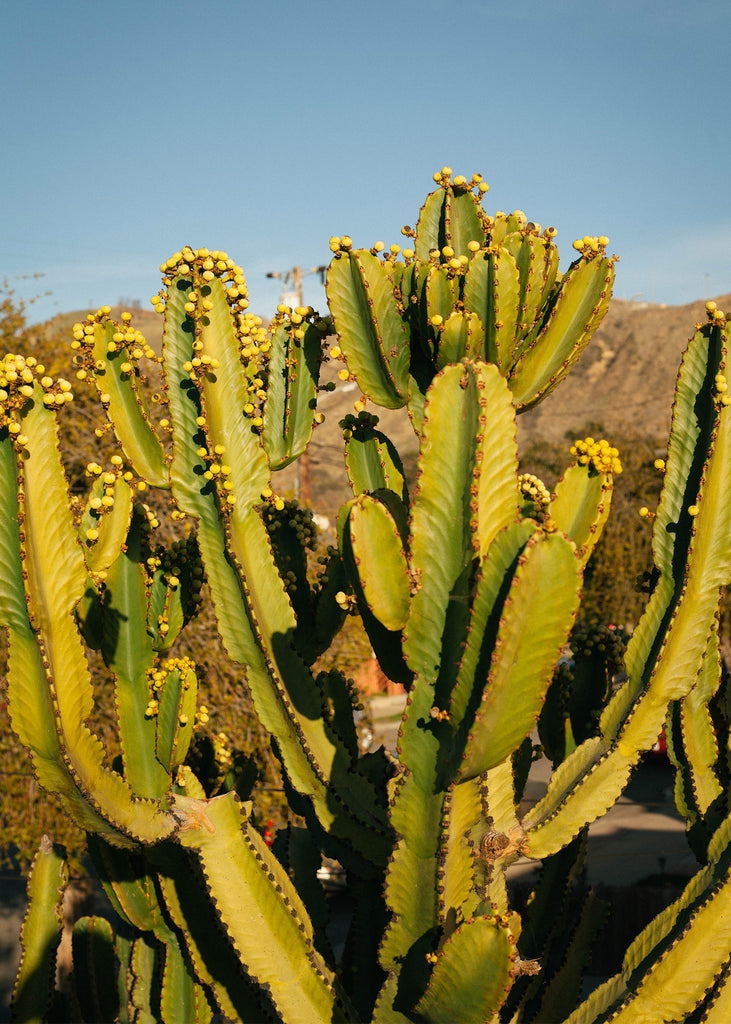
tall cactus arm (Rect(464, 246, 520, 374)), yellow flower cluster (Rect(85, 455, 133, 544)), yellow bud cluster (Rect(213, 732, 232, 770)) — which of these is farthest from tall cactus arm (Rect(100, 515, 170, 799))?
tall cactus arm (Rect(464, 246, 520, 374))

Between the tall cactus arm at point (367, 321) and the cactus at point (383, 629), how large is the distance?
0.04 feet

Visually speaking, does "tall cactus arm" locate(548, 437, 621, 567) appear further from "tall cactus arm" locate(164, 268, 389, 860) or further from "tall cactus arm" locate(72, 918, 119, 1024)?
"tall cactus arm" locate(72, 918, 119, 1024)

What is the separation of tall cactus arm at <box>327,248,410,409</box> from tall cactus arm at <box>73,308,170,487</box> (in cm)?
78

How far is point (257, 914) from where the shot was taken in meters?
2.92

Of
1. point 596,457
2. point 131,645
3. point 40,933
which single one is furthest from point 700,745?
point 40,933

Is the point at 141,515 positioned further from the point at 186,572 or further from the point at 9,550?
the point at 9,550

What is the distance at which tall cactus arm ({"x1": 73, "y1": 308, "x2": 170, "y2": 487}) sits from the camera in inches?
129

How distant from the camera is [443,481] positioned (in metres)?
2.68

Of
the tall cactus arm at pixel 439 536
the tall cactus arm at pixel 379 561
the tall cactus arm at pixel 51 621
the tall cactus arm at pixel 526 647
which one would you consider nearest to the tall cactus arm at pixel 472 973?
the tall cactus arm at pixel 439 536

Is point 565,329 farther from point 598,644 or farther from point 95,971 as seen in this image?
point 95,971

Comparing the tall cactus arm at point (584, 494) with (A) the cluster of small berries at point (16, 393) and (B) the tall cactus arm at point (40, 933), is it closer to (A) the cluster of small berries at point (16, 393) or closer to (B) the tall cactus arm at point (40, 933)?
(A) the cluster of small berries at point (16, 393)

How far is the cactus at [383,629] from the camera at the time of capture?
2664mm

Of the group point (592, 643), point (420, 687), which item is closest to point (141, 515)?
point (420, 687)

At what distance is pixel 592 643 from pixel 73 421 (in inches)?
259
